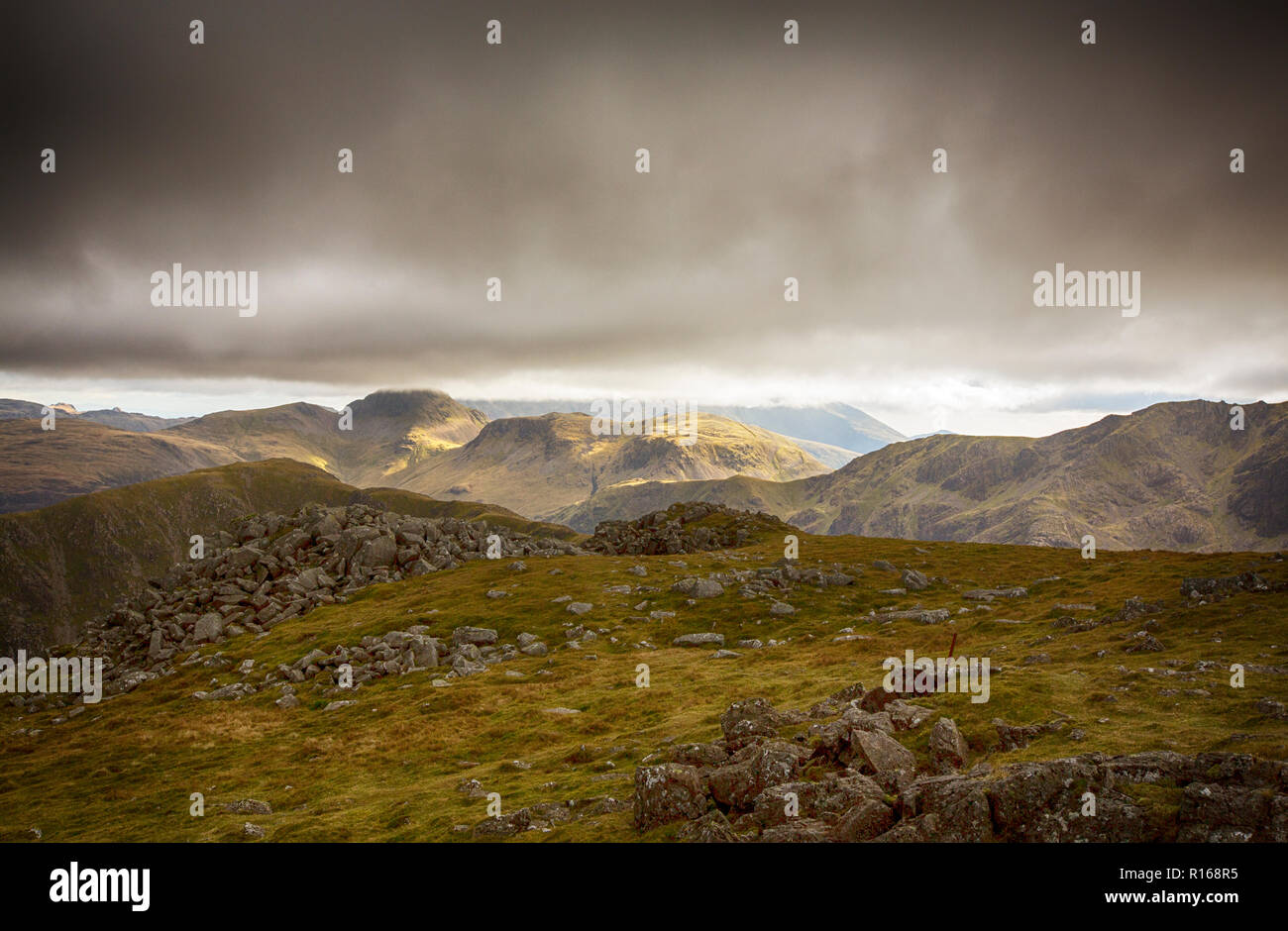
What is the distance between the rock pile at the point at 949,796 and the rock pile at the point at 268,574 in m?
84.4

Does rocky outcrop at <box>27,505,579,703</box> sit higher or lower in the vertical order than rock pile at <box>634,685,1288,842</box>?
lower

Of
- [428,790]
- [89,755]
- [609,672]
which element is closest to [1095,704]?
[428,790]

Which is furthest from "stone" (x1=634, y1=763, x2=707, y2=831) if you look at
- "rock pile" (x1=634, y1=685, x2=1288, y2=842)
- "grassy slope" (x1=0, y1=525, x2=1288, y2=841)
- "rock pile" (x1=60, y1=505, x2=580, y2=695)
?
"rock pile" (x1=60, y1=505, x2=580, y2=695)

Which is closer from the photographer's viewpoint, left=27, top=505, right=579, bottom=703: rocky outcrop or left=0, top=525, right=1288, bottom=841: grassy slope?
left=0, top=525, right=1288, bottom=841: grassy slope

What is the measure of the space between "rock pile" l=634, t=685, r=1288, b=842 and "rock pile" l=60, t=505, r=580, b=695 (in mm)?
84353

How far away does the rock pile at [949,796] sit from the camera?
15180 millimetres

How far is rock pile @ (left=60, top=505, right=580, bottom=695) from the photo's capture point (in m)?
85.6

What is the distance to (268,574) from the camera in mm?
99250
